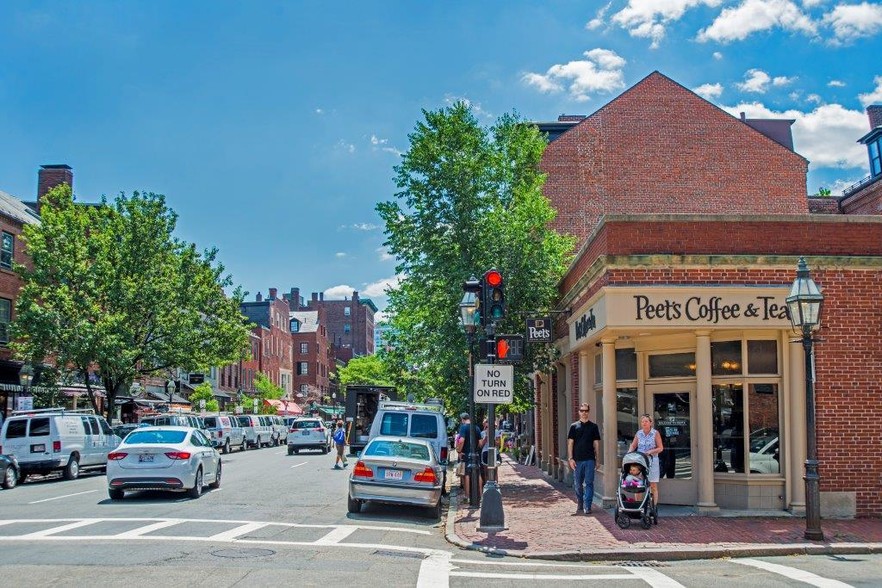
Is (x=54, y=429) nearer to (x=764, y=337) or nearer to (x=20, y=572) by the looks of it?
(x=20, y=572)

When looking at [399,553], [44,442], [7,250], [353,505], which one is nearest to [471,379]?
[353,505]

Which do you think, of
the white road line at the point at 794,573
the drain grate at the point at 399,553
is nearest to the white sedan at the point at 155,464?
the drain grate at the point at 399,553

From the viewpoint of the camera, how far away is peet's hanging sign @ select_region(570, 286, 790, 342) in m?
14.5

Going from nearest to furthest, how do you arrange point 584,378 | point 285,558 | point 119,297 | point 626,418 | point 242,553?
point 285,558 < point 242,553 < point 626,418 < point 584,378 < point 119,297

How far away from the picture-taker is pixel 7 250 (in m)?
37.6

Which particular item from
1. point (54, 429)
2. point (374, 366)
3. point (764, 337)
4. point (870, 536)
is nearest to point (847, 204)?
point (764, 337)

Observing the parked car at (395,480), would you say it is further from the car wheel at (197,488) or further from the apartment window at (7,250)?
the apartment window at (7,250)

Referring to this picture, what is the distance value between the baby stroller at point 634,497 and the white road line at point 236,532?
559 cm

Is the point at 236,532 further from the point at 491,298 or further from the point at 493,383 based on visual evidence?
the point at 491,298

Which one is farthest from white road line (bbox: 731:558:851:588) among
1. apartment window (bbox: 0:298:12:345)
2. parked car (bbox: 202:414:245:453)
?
apartment window (bbox: 0:298:12:345)

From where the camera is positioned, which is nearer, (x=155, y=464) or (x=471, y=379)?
(x=471, y=379)

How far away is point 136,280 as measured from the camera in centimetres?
3534

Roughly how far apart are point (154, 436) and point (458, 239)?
28.8ft

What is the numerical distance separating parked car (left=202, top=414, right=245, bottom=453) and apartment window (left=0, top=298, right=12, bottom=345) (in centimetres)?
940
